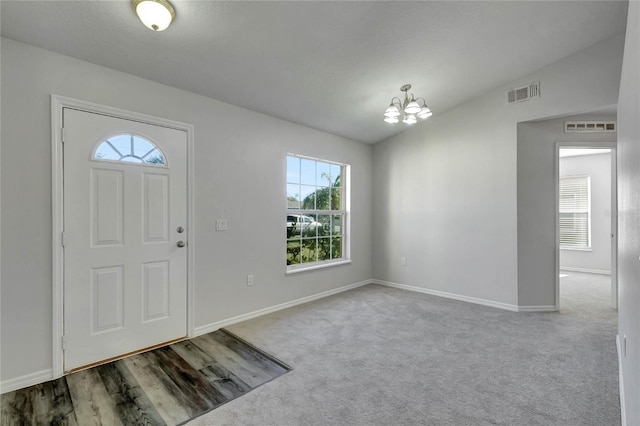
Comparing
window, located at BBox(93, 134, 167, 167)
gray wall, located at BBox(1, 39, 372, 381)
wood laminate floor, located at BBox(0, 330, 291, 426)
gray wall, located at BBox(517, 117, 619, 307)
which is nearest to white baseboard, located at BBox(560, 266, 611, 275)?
gray wall, located at BBox(517, 117, 619, 307)

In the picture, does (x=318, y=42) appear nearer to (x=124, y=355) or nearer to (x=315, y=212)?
(x=315, y=212)

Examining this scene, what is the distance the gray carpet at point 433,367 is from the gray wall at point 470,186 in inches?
21.4

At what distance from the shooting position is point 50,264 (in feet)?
7.13

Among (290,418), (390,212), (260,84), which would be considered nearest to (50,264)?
(290,418)

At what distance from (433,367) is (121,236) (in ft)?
9.05

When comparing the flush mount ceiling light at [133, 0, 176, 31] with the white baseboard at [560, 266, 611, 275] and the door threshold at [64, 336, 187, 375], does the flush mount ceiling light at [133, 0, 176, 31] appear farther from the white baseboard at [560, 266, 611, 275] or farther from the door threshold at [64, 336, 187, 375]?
the white baseboard at [560, 266, 611, 275]

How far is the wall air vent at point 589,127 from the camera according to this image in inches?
141

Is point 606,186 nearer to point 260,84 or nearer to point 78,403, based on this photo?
point 260,84

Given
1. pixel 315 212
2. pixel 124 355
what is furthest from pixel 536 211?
pixel 124 355

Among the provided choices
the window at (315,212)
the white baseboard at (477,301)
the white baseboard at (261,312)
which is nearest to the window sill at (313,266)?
the window at (315,212)

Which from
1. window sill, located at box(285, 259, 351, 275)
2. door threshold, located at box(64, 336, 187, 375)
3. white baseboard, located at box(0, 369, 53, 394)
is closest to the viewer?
white baseboard, located at box(0, 369, 53, 394)

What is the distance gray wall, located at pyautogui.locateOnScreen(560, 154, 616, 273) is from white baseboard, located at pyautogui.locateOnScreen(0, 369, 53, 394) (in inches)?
318

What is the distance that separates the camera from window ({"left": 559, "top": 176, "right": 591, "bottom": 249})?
231 inches

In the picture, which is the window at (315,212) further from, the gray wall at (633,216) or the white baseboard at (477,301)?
the gray wall at (633,216)
